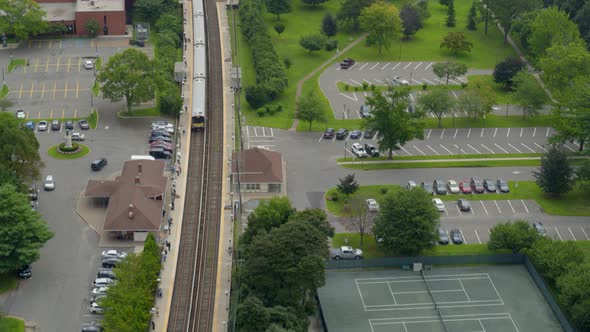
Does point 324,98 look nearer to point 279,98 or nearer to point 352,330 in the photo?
point 279,98

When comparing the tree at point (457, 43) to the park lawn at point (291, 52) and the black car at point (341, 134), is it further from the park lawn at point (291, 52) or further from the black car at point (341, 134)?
the black car at point (341, 134)

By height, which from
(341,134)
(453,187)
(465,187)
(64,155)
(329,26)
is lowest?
(465,187)

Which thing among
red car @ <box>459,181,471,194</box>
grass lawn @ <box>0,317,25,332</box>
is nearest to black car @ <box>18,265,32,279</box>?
grass lawn @ <box>0,317,25,332</box>

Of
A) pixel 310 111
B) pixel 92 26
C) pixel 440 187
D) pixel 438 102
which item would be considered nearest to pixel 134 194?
pixel 310 111

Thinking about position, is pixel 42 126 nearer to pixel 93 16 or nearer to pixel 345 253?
pixel 93 16

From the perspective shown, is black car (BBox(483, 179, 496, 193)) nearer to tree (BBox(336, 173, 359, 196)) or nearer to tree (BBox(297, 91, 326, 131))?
tree (BBox(336, 173, 359, 196))

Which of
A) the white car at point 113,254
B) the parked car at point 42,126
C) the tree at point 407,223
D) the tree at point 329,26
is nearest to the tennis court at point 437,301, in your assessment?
the tree at point 407,223
